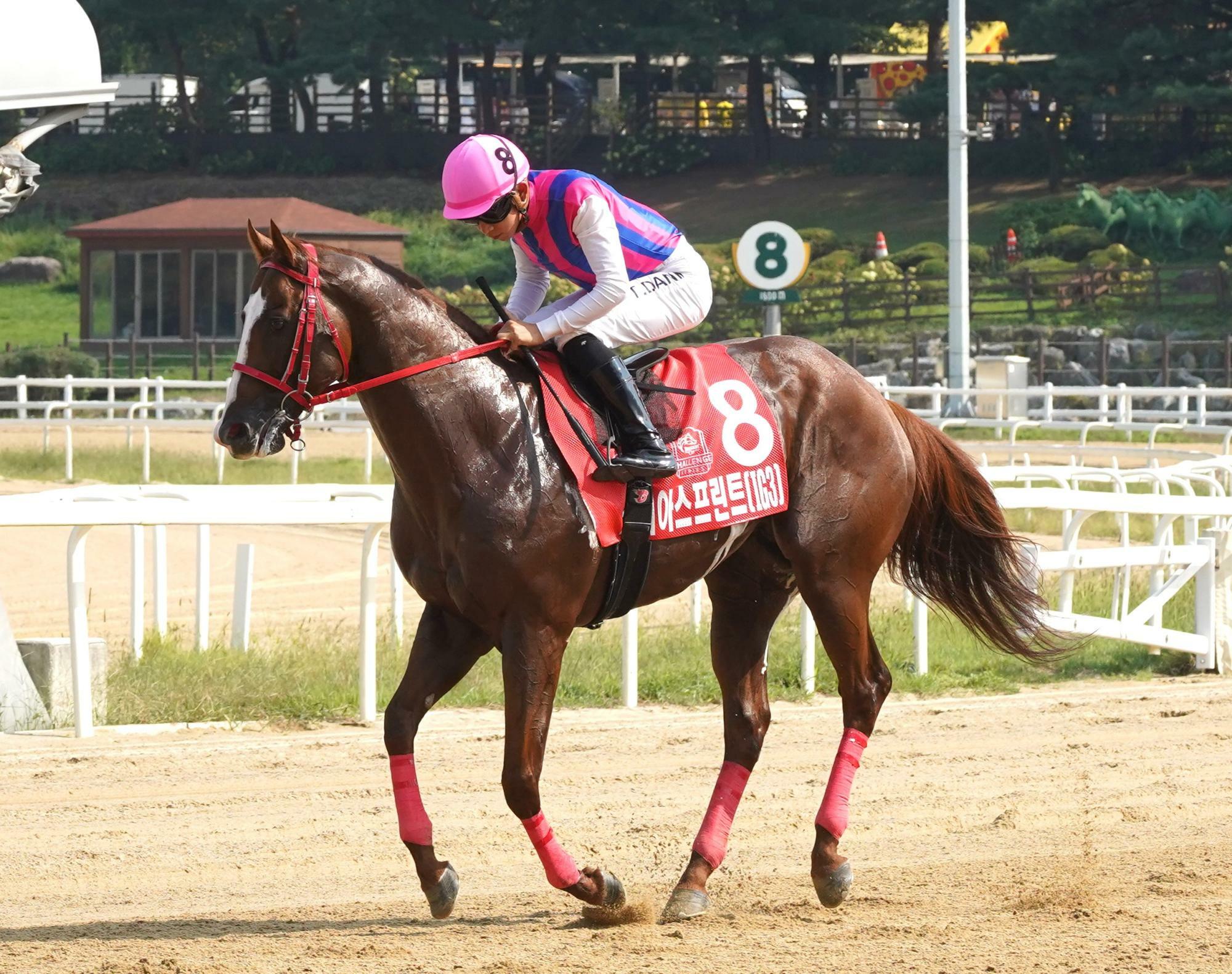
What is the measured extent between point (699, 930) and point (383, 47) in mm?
42300

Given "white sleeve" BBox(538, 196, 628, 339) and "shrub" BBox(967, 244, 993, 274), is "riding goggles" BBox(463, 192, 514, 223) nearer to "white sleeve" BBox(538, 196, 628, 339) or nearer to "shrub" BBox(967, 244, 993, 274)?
"white sleeve" BBox(538, 196, 628, 339)

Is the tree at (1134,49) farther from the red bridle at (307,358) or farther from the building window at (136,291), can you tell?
the red bridle at (307,358)

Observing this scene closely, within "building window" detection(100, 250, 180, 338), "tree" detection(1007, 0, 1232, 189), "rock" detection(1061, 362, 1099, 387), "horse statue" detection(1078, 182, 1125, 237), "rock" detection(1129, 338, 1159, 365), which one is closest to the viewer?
"rock" detection(1061, 362, 1099, 387)

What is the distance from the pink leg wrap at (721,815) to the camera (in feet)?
16.0

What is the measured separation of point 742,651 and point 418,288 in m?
1.41

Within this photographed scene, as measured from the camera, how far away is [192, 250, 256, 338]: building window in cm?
3450

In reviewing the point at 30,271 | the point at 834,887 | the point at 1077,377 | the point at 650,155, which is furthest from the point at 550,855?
the point at 650,155

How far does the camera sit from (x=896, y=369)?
94.6 feet

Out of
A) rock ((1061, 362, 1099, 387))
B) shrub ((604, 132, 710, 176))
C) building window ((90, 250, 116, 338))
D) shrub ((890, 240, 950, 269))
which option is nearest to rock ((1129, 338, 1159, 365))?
rock ((1061, 362, 1099, 387))

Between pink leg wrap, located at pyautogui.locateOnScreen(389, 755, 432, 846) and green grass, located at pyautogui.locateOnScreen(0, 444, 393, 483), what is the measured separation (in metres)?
11.6

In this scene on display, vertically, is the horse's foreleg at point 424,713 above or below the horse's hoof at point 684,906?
above

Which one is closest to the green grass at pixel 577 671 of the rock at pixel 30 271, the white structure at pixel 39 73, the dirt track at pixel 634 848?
the dirt track at pixel 634 848

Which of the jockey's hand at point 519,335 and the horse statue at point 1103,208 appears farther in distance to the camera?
the horse statue at point 1103,208

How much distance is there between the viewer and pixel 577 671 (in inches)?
320
